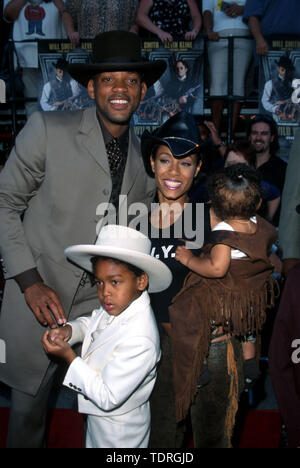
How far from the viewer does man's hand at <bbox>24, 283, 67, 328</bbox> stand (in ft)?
7.27

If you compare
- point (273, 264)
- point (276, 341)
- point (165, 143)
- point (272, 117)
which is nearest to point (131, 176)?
point (165, 143)

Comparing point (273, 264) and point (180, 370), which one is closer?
point (180, 370)

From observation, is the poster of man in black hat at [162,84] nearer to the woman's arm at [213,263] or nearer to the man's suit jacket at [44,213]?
the man's suit jacket at [44,213]

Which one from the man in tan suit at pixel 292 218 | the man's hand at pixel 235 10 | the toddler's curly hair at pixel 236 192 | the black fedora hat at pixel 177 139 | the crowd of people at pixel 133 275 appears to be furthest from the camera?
the man's hand at pixel 235 10

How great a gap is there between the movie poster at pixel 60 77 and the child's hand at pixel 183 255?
3.43 m

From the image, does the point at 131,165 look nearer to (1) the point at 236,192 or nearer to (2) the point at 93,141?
(2) the point at 93,141

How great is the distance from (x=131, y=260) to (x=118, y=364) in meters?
0.44

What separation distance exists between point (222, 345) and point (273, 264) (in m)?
0.57

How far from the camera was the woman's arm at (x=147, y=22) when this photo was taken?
5316 millimetres

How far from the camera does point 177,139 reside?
249cm

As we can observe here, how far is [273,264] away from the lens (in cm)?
259

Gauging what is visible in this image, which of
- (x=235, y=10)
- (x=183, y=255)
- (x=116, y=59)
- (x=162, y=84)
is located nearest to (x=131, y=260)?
(x=183, y=255)

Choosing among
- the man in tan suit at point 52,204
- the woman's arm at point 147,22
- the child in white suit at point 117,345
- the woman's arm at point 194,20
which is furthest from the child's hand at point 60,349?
the woman's arm at point 194,20
